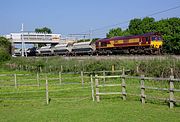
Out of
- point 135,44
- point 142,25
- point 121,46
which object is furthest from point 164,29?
point 135,44

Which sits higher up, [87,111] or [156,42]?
[156,42]

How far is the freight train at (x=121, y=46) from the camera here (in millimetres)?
46062

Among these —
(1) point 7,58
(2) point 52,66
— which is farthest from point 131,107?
(1) point 7,58

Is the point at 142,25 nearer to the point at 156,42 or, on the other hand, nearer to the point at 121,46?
the point at 121,46

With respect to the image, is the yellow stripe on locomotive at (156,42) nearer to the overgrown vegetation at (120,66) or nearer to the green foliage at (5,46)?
the overgrown vegetation at (120,66)

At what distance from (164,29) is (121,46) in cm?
2929

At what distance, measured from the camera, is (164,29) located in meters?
79.0

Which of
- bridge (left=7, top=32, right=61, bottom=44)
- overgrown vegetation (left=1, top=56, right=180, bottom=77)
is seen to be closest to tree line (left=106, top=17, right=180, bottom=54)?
bridge (left=7, top=32, right=61, bottom=44)

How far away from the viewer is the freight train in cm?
4606

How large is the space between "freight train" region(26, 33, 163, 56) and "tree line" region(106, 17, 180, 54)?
989 cm

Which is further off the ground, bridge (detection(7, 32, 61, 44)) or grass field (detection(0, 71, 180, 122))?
bridge (detection(7, 32, 61, 44))

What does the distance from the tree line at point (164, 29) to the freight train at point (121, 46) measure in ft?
32.4

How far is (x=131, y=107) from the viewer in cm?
1422

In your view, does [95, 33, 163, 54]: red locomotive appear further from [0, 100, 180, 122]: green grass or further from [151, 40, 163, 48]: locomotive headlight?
[0, 100, 180, 122]: green grass
